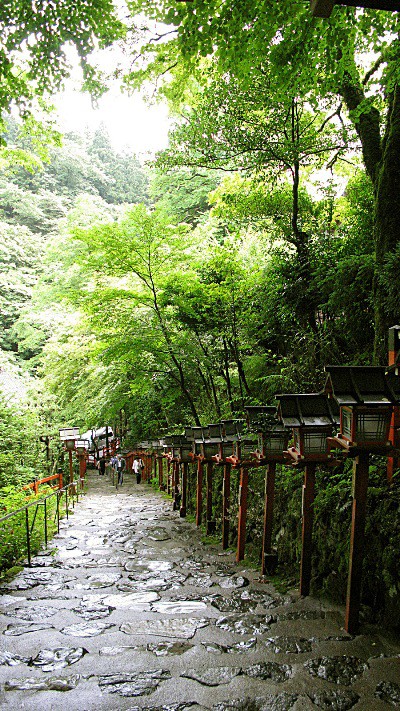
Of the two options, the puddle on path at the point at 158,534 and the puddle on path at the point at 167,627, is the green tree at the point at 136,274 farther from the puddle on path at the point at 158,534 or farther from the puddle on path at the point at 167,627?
the puddle on path at the point at 167,627

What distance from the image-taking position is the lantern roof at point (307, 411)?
5.92 meters

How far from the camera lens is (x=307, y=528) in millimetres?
6082

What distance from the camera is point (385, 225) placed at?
809 cm

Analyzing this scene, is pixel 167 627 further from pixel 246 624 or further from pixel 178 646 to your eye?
pixel 246 624

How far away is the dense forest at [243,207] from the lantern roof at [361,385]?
1.65 m

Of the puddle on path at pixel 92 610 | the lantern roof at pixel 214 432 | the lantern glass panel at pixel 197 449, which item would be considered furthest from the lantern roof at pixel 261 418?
the lantern glass panel at pixel 197 449

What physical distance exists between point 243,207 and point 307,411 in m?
7.40

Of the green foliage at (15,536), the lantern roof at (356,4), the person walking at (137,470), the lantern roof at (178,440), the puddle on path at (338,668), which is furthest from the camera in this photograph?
the person walking at (137,470)

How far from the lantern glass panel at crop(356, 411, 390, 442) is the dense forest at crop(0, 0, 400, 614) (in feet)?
4.20

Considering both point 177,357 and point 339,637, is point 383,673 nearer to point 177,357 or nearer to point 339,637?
point 339,637

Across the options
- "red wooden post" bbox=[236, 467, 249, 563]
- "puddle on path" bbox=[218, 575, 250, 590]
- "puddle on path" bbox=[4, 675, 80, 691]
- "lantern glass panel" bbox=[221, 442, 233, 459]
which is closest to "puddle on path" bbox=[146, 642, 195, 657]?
"puddle on path" bbox=[4, 675, 80, 691]

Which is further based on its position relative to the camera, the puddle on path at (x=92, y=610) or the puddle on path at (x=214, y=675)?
the puddle on path at (x=92, y=610)

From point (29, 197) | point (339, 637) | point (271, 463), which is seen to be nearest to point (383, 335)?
point (271, 463)

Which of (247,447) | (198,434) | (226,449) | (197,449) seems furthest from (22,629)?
(197,449)
